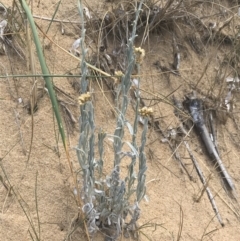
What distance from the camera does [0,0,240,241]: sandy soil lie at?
5.25 feet

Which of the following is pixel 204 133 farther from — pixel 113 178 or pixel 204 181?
pixel 113 178

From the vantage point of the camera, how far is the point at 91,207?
1481 mm

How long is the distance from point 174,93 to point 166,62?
0.53 feet

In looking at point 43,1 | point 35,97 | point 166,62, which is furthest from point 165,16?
point 35,97

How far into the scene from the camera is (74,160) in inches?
69.6

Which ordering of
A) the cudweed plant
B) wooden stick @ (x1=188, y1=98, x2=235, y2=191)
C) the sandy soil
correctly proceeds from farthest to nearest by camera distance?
wooden stick @ (x1=188, y1=98, x2=235, y2=191) < the sandy soil < the cudweed plant

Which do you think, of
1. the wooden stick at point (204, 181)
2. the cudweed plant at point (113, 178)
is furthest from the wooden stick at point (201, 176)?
the cudweed plant at point (113, 178)

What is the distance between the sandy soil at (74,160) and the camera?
1600mm

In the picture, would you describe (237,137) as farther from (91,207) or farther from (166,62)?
(91,207)

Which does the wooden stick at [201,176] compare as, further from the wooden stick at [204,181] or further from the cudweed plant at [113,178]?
the cudweed plant at [113,178]

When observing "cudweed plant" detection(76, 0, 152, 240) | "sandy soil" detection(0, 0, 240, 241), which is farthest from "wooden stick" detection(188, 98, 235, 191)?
"cudweed plant" detection(76, 0, 152, 240)

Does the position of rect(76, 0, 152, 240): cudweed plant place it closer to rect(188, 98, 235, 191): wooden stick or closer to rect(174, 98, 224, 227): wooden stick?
rect(174, 98, 224, 227): wooden stick

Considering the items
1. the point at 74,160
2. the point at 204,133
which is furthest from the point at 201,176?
the point at 74,160

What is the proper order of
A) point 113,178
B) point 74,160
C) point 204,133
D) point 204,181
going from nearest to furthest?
point 113,178, point 74,160, point 204,181, point 204,133
